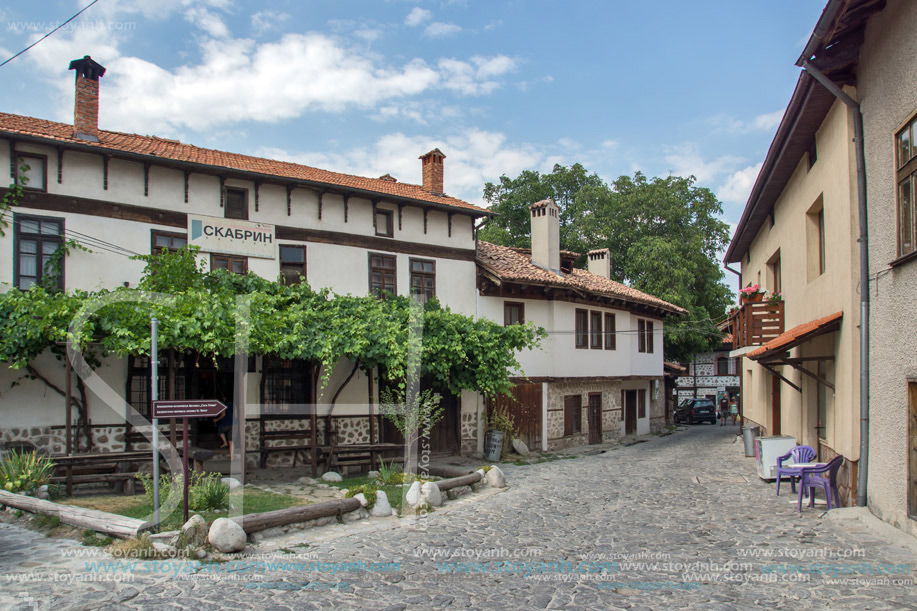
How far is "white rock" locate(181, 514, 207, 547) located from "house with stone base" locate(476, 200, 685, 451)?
34.7ft

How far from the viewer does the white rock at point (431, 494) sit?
10447 mm

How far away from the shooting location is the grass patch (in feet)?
29.3

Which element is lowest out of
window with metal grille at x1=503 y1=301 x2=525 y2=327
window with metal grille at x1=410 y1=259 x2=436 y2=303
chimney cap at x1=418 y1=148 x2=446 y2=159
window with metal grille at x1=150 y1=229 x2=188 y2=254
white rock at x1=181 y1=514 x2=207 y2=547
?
white rock at x1=181 y1=514 x2=207 y2=547

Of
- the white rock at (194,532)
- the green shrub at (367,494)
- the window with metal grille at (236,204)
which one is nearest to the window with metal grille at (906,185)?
the green shrub at (367,494)

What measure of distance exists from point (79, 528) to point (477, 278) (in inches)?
473

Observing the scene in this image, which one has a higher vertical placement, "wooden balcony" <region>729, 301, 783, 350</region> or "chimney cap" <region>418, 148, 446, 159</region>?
"chimney cap" <region>418, 148, 446, 159</region>

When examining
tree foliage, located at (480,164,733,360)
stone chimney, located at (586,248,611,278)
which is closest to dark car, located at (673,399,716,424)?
tree foliage, located at (480,164,733,360)

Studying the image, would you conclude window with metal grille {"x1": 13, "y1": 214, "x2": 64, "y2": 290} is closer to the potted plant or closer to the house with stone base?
the house with stone base

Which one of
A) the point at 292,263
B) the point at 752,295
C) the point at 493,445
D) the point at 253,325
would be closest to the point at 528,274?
the point at 493,445

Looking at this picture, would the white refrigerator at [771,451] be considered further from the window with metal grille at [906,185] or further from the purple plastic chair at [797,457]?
the window with metal grille at [906,185]

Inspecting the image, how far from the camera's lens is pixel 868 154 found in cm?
859

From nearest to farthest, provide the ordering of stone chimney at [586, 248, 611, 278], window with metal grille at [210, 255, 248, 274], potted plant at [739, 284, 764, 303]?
potted plant at [739, 284, 764, 303] → window with metal grille at [210, 255, 248, 274] → stone chimney at [586, 248, 611, 278]

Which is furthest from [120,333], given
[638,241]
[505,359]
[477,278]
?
[638,241]

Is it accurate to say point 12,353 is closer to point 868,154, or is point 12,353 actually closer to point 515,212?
point 868,154
